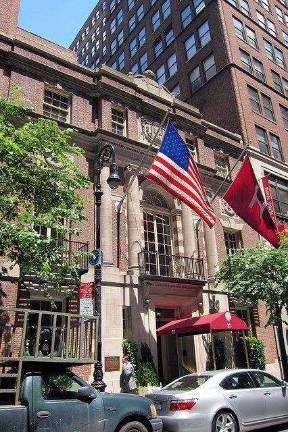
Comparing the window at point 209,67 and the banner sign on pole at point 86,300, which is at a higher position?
the window at point 209,67

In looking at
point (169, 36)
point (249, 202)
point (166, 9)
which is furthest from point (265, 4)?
point (249, 202)

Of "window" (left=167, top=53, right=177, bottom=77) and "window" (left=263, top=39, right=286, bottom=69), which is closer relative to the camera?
"window" (left=263, top=39, right=286, bottom=69)

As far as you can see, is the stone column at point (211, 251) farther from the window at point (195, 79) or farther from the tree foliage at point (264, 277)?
the window at point (195, 79)

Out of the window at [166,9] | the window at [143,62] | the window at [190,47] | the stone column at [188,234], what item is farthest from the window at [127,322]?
the window at [166,9]

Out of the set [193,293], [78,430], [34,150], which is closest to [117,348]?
[193,293]

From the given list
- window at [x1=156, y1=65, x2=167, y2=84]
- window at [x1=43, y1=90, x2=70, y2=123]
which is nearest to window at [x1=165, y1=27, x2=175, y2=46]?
window at [x1=156, y1=65, x2=167, y2=84]

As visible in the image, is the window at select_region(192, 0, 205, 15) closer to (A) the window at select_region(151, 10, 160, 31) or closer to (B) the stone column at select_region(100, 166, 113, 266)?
(A) the window at select_region(151, 10, 160, 31)

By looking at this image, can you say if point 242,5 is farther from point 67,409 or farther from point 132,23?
point 67,409

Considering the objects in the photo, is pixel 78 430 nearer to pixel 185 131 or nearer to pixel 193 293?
pixel 193 293

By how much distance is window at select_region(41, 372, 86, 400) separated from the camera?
6363mm

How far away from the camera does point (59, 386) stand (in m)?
6.55

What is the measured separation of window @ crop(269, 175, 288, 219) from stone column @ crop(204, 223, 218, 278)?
8093 mm

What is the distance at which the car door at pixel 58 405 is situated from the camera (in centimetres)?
604

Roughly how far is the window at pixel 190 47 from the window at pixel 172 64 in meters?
1.64
